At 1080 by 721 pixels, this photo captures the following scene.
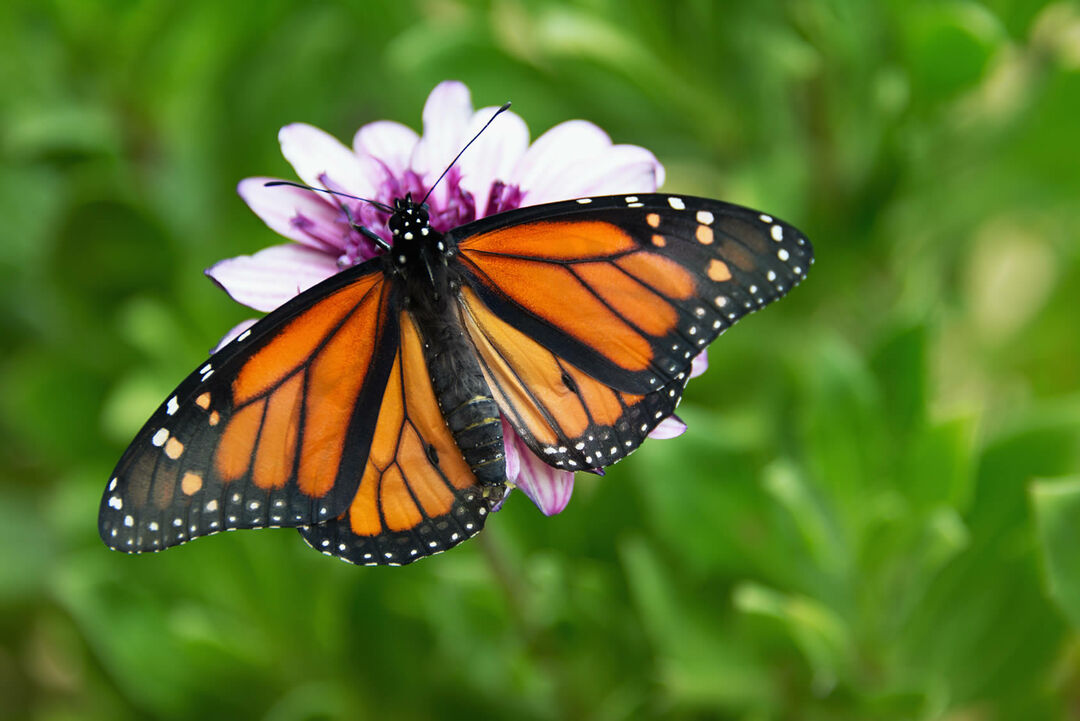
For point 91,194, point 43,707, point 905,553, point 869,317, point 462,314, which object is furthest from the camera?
point 43,707

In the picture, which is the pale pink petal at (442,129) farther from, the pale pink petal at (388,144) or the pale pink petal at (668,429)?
the pale pink petal at (668,429)

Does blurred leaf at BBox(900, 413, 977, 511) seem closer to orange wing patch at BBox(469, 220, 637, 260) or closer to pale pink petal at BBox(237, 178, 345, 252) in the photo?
orange wing patch at BBox(469, 220, 637, 260)

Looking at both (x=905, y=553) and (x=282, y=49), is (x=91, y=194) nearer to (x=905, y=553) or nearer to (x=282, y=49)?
(x=282, y=49)

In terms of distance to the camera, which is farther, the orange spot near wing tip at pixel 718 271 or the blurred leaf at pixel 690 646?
the blurred leaf at pixel 690 646

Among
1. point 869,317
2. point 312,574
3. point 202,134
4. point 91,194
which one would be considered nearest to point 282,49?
point 202,134

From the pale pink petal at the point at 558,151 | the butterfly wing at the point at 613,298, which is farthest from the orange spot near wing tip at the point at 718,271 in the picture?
the pale pink petal at the point at 558,151

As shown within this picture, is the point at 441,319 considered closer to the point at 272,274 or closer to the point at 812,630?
the point at 272,274

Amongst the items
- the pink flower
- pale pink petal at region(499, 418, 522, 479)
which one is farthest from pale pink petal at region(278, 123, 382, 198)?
pale pink petal at region(499, 418, 522, 479)
